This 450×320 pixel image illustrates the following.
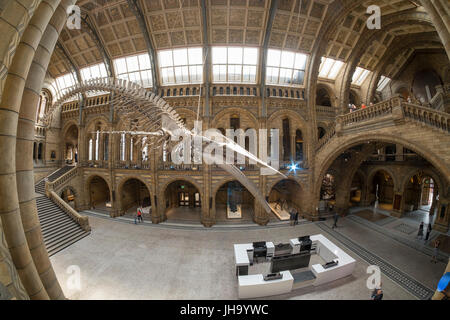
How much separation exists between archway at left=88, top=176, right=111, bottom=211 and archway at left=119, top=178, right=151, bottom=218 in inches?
75.9

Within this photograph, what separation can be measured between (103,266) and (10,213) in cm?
662

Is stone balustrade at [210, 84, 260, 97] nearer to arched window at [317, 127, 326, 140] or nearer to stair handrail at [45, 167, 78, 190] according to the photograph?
arched window at [317, 127, 326, 140]

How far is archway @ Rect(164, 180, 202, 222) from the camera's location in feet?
47.0

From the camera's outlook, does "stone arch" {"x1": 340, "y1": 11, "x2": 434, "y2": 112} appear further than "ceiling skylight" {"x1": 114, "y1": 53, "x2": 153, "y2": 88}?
No

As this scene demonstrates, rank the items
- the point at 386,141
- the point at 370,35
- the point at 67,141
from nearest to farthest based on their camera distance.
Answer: the point at 386,141 < the point at 370,35 < the point at 67,141

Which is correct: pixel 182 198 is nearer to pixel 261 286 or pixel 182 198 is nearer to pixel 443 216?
pixel 261 286

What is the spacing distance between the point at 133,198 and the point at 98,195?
3.66 m

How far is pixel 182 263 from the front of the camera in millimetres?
7176

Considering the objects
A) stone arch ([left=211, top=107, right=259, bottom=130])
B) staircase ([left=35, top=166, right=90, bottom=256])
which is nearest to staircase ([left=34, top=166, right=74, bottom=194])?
staircase ([left=35, top=166, right=90, bottom=256])

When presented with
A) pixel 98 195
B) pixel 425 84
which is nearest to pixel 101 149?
pixel 98 195

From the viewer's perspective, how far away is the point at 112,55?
1194 centimetres

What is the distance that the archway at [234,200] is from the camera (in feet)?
44.5
